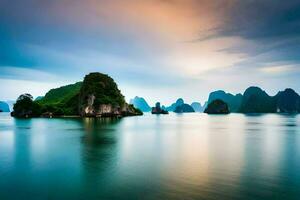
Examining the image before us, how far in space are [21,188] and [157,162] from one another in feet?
53.4

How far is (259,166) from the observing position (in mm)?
29594

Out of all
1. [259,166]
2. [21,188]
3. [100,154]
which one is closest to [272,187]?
[259,166]

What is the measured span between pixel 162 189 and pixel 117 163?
1262 cm

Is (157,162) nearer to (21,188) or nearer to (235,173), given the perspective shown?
(235,173)

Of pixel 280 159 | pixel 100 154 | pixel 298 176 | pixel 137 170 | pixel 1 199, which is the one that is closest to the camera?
pixel 1 199

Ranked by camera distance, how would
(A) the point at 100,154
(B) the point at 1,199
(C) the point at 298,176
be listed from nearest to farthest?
1. (B) the point at 1,199
2. (C) the point at 298,176
3. (A) the point at 100,154

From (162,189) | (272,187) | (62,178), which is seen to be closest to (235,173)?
(272,187)

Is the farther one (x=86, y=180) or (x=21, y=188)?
(x=86, y=180)

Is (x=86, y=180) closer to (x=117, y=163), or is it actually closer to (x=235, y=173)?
(x=117, y=163)

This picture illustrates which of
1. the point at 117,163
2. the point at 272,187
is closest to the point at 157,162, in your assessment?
the point at 117,163

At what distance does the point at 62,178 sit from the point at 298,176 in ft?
74.8

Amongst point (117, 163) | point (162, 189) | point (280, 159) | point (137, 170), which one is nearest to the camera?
point (162, 189)

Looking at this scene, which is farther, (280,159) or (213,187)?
A: (280,159)

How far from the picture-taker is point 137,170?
27.9 meters
